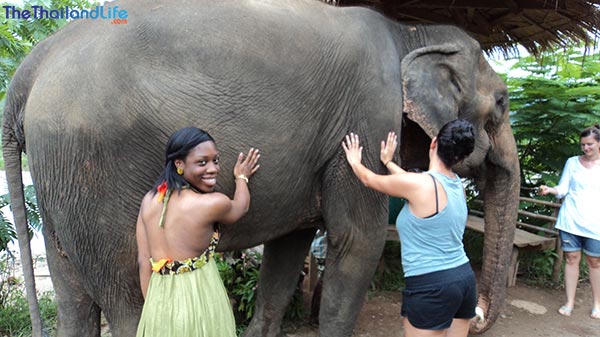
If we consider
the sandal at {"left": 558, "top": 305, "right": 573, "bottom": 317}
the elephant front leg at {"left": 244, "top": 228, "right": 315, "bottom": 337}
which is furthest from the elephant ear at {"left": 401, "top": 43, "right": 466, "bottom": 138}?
the sandal at {"left": 558, "top": 305, "right": 573, "bottom": 317}

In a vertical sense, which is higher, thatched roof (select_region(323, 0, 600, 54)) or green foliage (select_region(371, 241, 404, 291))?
thatched roof (select_region(323, 0, 600, 54))

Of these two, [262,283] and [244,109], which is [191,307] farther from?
[262,283]

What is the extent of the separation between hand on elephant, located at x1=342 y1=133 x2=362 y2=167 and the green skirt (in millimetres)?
933

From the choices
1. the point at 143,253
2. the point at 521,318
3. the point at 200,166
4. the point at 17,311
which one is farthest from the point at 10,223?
the point at 521,318

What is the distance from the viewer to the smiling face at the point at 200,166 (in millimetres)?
1706

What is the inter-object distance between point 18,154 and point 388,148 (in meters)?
1.80

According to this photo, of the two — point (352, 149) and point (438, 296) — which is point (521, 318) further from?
point (352, 149)

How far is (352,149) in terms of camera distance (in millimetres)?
2361

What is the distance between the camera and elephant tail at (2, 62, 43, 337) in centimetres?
208

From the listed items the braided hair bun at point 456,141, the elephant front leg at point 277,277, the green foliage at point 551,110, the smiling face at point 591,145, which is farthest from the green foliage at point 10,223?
the green foliage at point 551,110

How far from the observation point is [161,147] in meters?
1.95

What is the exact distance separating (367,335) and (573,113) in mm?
3436

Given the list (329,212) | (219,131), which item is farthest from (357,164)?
(219,131)

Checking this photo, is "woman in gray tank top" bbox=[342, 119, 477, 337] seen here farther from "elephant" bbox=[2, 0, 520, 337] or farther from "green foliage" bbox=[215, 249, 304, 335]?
"green foliage" bbox=[215, 249, 304, 335]
